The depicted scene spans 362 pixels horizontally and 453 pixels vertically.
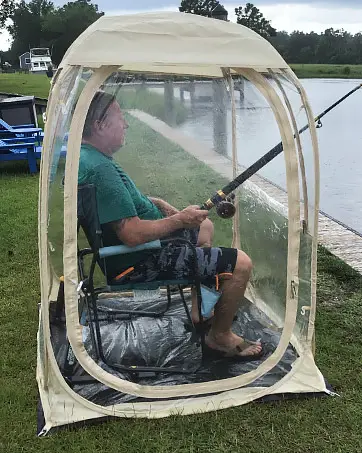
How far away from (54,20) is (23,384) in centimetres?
5139

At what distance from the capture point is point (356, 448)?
2.35 metres

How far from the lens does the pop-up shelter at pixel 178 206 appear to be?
229 cm

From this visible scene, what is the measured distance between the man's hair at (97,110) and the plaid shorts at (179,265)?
2.28 ft

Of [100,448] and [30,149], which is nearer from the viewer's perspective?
[100,448]

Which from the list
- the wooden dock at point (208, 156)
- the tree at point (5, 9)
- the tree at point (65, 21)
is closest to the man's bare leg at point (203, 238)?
the wooden dock at point (208, 156)

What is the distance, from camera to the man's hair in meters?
2.46

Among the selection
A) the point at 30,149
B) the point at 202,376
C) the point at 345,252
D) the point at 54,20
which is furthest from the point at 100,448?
the point at 54,20

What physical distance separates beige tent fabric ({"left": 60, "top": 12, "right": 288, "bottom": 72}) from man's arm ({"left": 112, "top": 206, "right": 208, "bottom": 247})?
75 cm

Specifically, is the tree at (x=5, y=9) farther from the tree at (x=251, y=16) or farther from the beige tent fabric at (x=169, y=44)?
the beige tent fabric at (x=169, y=44)

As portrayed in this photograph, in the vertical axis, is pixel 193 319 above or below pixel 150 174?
below

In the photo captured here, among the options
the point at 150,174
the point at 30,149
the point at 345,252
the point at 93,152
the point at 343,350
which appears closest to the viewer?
the point at 93,152

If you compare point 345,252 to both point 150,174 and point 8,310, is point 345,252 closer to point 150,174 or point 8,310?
point 150,174

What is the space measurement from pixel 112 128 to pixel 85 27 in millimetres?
3054

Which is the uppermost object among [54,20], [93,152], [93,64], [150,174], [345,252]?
[54,20]
